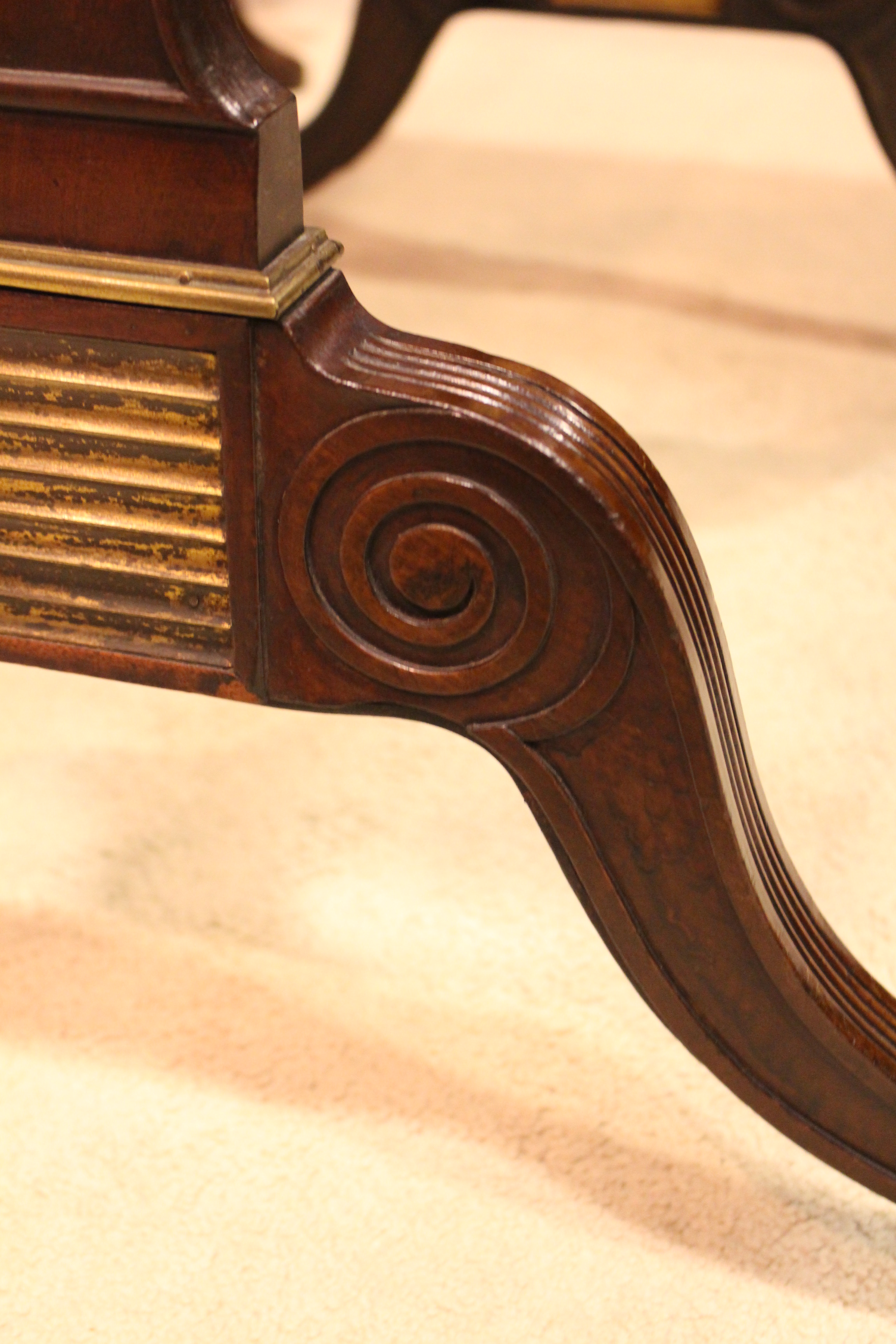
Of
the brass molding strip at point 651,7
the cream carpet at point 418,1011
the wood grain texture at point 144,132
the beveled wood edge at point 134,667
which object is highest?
the wood grain texture at point 144,132

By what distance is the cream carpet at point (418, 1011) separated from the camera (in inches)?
27.2

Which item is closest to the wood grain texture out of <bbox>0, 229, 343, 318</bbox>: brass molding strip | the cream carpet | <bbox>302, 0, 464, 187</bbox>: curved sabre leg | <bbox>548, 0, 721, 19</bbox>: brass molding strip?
<bbox>0, 229, 343, 318</bbox>: brass molding strip

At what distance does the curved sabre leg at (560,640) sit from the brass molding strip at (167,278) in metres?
0.01

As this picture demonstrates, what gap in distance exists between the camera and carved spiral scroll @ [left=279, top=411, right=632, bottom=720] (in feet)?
1.75

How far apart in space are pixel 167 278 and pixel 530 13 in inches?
41.4

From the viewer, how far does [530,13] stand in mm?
1442

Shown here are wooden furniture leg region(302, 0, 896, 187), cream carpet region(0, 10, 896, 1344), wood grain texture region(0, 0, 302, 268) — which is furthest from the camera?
wooden furniture leg region(302, 0, 896, 187)

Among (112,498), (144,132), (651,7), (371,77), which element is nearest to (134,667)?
(112,498)

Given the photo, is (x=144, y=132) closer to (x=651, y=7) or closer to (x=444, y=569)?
(x=444, y=569)

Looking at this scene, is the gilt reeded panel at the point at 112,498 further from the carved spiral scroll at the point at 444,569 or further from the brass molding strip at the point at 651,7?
the brass molding strip at the point at 651,7

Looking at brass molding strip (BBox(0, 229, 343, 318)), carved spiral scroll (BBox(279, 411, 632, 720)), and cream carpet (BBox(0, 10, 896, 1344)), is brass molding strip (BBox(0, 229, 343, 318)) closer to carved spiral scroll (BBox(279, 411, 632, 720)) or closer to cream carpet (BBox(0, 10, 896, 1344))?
carved spiral scroll (BBox(279, 411, 632, 720))

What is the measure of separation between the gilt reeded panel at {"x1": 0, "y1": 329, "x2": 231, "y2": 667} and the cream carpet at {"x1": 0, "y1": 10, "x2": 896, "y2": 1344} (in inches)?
11.2

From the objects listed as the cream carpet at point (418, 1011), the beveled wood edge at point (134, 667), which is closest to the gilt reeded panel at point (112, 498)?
the beveled wood edge at point (134, 667)

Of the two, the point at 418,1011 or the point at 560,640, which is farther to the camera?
the point at 418,1011
